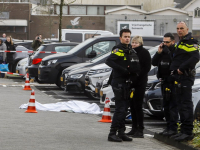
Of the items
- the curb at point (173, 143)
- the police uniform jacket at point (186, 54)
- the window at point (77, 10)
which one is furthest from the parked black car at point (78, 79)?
the window at point (77, 10)

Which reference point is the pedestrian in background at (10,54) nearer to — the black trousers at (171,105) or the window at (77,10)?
the black trousers at (171,105)

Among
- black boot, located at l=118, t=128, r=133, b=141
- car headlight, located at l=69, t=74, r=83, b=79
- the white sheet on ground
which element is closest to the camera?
black boot, located at l=118, t=128, r=133, b=141

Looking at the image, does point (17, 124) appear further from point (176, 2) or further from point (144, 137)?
point (176, 2)

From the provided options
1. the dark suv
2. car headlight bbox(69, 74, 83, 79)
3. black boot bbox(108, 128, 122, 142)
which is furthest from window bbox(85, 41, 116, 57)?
black boot bbox(108, 128, 122, 142)

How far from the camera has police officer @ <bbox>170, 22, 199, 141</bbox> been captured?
838 centimetres

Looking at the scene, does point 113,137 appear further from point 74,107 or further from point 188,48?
point 74,107

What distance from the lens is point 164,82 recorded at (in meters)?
9.12

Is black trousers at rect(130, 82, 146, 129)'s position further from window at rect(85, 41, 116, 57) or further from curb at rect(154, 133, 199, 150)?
window at rect(85, 41, 116, 57)

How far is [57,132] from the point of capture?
9.67 m

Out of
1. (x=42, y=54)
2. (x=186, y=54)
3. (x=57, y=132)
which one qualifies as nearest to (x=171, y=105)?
(x=186, y=54)

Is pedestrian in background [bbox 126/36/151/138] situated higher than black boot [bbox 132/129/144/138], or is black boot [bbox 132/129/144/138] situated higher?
pedestrian in background [bbox 126/36/151/138]

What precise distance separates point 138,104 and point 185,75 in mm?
1327

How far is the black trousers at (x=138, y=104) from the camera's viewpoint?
9461 mm

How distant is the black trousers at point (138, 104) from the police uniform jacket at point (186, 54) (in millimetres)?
1010
